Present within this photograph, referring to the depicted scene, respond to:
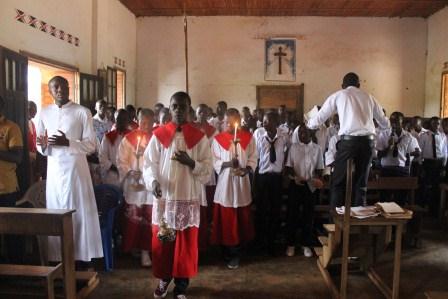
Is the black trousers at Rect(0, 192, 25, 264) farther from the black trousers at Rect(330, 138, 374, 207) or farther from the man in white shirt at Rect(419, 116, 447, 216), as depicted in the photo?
the man in white shirt at Rect(419, 116, 447, 216)

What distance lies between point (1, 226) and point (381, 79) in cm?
1119

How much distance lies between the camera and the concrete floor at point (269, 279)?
3924 millimetres

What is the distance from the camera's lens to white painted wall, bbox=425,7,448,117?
1080cm

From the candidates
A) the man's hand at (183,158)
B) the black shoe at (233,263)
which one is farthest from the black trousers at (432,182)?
the man's hand at (183,158)

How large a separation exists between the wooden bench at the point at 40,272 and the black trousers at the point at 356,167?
2.71 meters

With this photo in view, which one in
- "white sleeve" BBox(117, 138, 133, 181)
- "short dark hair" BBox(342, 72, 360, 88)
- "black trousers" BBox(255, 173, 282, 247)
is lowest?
"black trousers" BBox(255, 173, 282, 247)

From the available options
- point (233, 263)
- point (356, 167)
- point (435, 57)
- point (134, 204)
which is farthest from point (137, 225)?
point (435, 57)

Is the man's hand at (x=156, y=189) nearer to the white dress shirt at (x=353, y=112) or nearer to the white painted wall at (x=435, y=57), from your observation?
the white dress shirt at (x=353, y=112)

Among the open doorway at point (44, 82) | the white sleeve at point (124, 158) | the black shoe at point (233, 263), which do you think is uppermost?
the open doorway at point (44, 82)

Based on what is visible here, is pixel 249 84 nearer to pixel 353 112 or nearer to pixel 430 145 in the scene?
pixel 430 145

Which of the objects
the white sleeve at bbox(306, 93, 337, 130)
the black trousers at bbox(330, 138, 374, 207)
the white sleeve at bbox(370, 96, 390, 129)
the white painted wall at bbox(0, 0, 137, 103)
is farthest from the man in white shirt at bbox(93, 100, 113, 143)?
the white sleeve at bbox(370, 96, 390, 129)

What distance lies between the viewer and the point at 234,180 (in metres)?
4.58

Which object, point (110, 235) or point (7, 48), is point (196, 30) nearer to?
point (7, 48)

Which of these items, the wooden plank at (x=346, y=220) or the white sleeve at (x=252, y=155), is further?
the white sleeve at (x=252, y=155)
